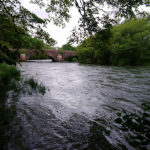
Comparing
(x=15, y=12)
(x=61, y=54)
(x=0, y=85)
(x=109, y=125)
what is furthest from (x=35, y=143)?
(x=61, y=54)

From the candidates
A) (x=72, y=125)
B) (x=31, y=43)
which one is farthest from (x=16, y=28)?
(x=72, y=125)

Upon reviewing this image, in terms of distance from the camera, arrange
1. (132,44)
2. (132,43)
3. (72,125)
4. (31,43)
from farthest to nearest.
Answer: (132,44), (132,43), (31,43), (72,125)

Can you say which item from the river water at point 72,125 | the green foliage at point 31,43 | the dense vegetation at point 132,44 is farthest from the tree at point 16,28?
the dense vegetation at point 132,44

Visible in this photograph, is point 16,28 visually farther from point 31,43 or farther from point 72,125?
point 72,125

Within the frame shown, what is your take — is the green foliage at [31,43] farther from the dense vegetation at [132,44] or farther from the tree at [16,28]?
the dense vegetation at [132,44]

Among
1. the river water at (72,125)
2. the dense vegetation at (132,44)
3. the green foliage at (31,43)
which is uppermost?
the dense vegetation at (132,44)

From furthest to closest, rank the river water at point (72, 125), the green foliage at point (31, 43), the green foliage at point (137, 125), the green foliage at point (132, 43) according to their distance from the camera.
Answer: the green foliage at point (132, 43) < the green foliage at point (31, 43) < the river water at point (72, 125) < the green foliage at point (137, 125)

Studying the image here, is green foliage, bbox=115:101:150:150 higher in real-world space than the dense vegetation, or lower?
lower

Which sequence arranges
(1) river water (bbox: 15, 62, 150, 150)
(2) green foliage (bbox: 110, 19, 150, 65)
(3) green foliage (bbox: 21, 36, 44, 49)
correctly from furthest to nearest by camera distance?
(2) green foliage (bbox: 110, 19, 150, 65), (3) green foliage (bbox: 21, 36, 44, 49), (1) river water (bbox: 15, 62, 150, 150)

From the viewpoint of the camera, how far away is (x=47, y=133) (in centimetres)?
302

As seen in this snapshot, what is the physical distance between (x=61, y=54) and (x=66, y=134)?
164ft

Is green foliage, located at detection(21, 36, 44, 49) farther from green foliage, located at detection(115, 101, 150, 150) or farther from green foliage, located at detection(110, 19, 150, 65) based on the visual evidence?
green foliage, located at detection(110, 19, 150, 65)

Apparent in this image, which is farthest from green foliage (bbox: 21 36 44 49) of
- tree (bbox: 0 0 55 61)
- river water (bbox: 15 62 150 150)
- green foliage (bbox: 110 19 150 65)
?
green foliage (bbox: 110 19 150 65)

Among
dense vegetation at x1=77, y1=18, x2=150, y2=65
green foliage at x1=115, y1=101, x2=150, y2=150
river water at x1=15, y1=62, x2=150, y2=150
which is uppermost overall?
dense vegetation at x1=77, y1=18, x2=150, y2=65
